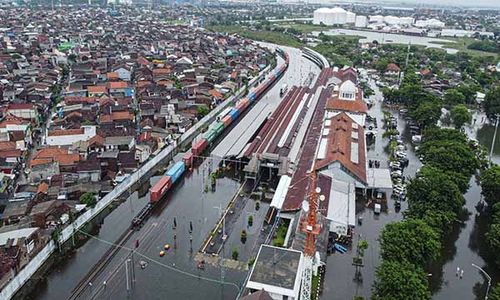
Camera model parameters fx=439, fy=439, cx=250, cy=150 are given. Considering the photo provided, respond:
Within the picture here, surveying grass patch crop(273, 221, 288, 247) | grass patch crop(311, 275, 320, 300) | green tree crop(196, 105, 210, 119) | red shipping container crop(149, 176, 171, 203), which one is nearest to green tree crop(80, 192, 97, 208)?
red shipping container crop(149, 176, 171, 203)

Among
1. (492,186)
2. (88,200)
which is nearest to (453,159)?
(492,186)

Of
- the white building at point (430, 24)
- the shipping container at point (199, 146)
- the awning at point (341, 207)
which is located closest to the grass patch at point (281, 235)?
the awning at point (341, 207)

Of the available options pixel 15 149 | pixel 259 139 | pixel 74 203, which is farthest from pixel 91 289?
pixel 259 139

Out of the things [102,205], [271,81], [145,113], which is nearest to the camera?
[102,205]

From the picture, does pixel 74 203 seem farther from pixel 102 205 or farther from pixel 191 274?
pixel 191 274

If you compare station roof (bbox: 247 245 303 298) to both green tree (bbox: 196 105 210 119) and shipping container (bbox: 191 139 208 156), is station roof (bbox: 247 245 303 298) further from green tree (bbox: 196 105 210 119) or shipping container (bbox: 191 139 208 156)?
green tree (bbox: 196 105 210 119)

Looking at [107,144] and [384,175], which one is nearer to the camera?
[384,175]

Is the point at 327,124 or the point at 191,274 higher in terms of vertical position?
the point at 327,124
